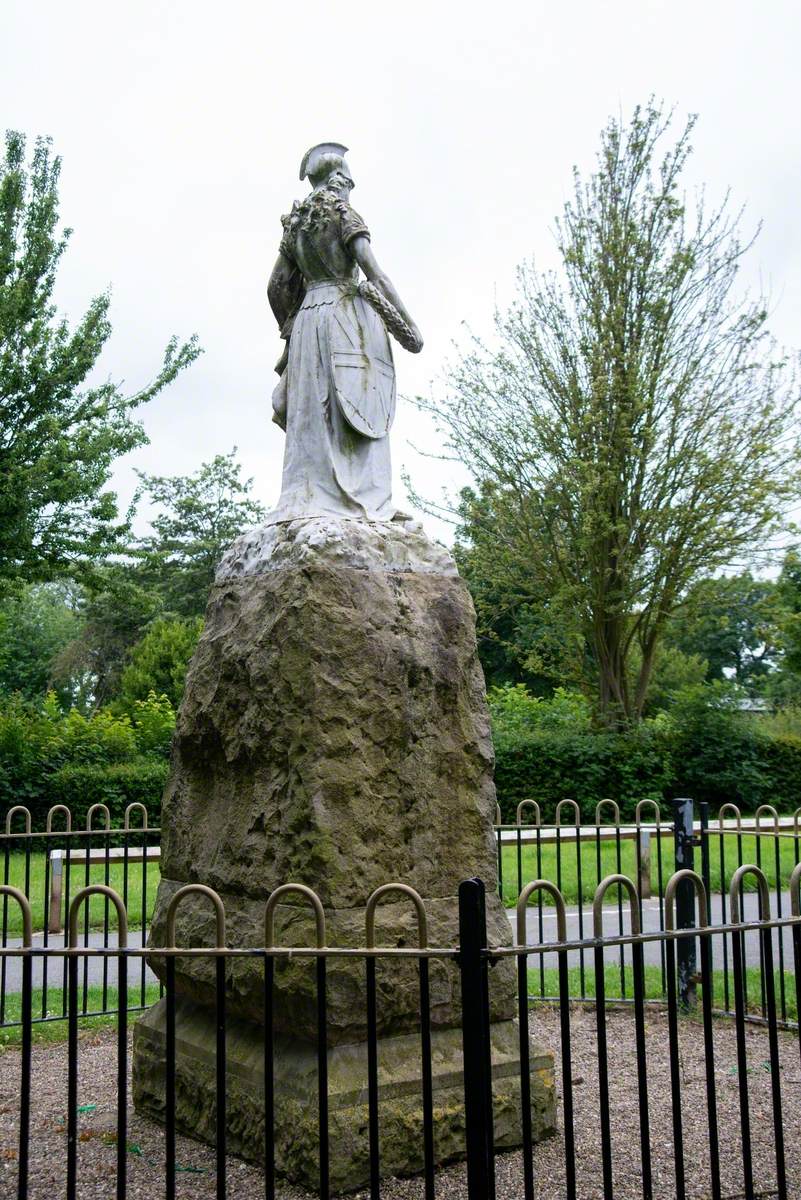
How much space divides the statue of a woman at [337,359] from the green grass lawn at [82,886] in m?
4.55

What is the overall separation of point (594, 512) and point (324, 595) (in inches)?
549

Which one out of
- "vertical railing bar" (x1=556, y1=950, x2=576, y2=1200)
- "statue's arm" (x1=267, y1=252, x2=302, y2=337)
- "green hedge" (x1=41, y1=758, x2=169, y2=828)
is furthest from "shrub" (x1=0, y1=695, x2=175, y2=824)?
"vertical railing bar" (x1=556, y1=950, x2=576, y2=1200)

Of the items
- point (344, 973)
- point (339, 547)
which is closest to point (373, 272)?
point (339, 547)

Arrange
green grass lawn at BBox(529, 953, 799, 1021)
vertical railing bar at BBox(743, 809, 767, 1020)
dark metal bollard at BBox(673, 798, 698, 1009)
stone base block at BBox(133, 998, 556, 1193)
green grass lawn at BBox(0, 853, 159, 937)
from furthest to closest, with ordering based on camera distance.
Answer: green grass lawn at BBox(0, 853, 159, 937), green grass lawn at BBox(529, 953, 799, 1021), dark metal bollard at BBox(673, 798, 698, 1009), stone base block at BBox(133, 998, 556, 1193), vertical railing bar at BBox(743, 809, 767, 1020)

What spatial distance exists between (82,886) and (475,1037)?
8853 mm

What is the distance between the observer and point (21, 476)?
1354 centimetres

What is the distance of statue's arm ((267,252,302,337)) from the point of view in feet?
17.6

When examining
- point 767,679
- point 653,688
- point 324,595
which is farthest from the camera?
point 767,679

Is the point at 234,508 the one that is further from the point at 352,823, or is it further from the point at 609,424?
the point at 352,823

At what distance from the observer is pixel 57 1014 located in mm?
7145

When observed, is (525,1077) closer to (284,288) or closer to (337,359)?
(337,359)

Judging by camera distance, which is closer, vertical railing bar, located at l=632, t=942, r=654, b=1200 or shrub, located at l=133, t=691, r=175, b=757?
vertical railing bar, located at l=632, t=942, r=654, b=1200

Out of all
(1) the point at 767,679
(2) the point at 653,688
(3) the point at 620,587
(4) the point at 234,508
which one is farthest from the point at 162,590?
(1) the point at 767,679

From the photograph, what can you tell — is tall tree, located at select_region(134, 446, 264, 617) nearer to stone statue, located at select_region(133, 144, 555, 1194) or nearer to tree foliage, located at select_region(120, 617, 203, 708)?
tree foliage, located at select_region(120, 617, 203, 708)
